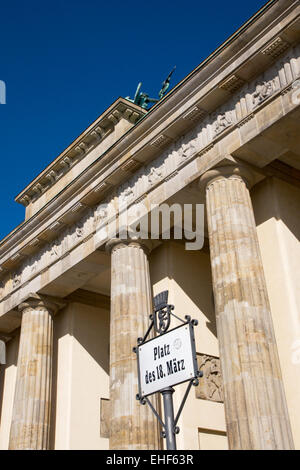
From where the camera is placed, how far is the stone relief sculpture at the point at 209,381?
1448cm


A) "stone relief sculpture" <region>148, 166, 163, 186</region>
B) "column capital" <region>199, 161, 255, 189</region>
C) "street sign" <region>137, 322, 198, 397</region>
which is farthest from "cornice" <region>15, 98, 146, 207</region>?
"street sign" <region>137, 322, 198, 397</region>

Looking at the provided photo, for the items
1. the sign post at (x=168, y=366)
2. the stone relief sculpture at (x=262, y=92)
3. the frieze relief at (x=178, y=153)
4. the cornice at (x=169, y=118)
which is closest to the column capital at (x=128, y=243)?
the frieze relief at (x=178, y=153)

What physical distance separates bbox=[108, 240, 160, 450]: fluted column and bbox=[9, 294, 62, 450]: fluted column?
4379mm

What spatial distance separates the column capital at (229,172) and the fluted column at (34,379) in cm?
814

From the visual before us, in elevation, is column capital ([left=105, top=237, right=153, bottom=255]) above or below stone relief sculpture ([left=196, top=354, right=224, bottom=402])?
above

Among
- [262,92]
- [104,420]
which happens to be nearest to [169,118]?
[262,92]

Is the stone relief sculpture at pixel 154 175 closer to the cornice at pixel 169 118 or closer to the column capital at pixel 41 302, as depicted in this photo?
the cornice at pixel 169 118

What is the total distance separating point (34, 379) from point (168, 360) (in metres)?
13.4

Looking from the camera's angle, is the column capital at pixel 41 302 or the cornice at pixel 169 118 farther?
the column capital at pixel 41 302

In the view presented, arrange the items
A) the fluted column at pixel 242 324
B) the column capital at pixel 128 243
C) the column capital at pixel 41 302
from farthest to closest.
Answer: the column capital at pixel 41 302, the column capital at pixel 128 243, the fluted column at pixel 242 324

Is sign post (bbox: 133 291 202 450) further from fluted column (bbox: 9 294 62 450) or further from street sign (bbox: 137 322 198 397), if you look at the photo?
fluted column (bbox: 9 294 62 450)

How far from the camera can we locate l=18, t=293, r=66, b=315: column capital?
18234 mm

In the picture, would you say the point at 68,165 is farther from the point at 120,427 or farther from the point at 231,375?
the point at 231,375

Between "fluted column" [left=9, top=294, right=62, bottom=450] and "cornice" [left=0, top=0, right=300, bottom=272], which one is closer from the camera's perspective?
"cornice" [left=0, top=0, right=300, bottom=272]
